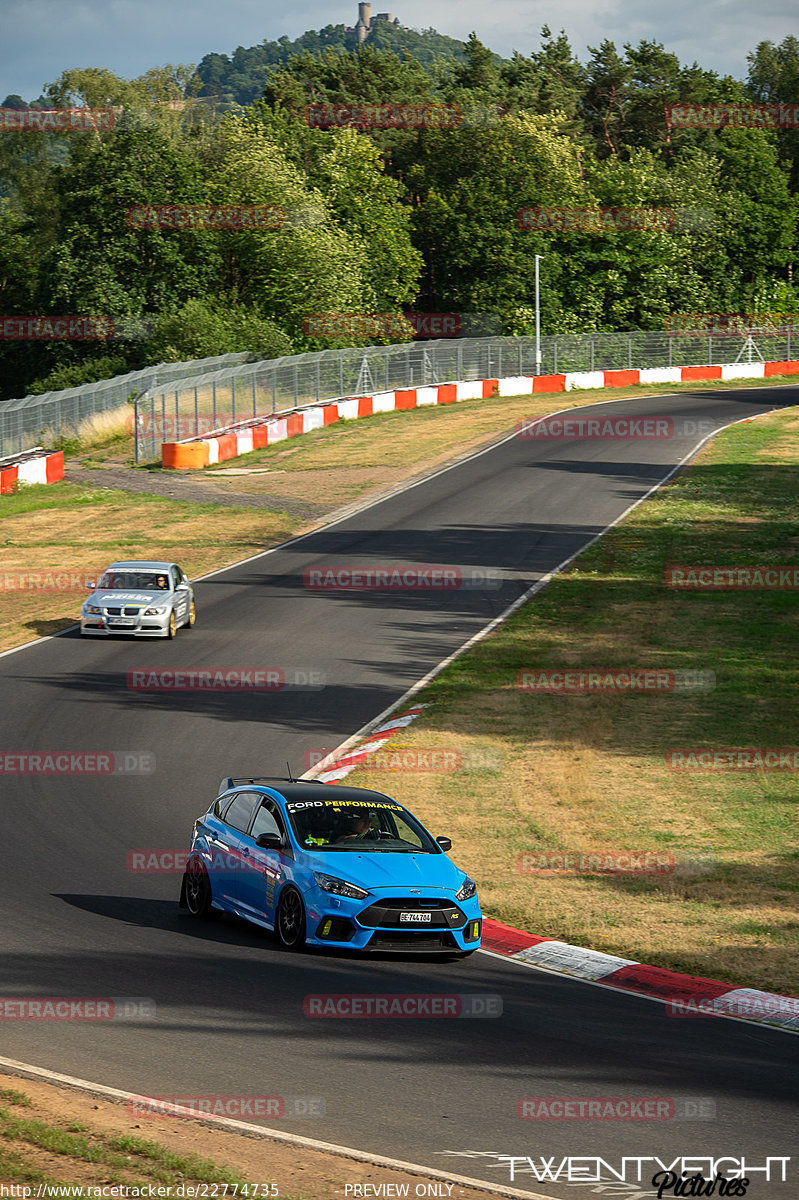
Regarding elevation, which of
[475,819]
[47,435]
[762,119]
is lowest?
[475,819]

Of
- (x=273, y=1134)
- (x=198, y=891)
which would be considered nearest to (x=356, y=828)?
(x=198, y=891)

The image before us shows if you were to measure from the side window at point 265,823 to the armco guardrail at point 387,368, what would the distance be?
4107 cm

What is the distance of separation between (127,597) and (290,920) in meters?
16.8

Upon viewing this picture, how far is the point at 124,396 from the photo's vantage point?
58812mm

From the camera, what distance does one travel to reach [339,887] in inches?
478

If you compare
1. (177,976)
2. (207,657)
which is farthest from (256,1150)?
(207,657)

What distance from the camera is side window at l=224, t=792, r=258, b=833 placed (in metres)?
13.6

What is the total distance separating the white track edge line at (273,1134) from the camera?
7605mm

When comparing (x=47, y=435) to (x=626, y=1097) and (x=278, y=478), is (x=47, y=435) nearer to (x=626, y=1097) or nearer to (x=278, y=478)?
(x=278, y=478)

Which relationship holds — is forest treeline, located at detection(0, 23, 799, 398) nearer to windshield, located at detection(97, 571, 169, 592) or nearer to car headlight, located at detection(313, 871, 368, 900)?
windshield, located at detection(97, 571, 169, 592)

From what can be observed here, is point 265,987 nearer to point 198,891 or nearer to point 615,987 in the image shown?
point 198,891

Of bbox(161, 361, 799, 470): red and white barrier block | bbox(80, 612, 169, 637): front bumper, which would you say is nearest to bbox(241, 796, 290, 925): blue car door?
bbox(80, 612, 169, 637): front bumper

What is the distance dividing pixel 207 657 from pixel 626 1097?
60.4 ft

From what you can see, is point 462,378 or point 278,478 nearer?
point 278,478
